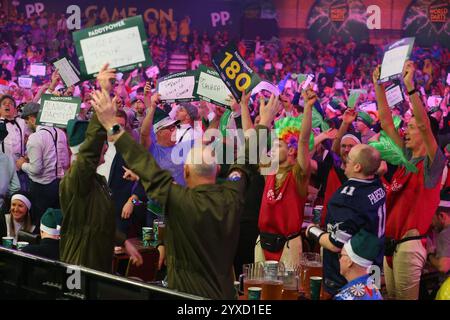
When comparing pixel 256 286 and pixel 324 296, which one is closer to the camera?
pixel 256 286

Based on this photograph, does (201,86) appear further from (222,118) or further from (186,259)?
(186,259)

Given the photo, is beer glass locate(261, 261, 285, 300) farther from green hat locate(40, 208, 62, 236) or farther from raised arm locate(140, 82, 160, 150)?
raised arm locate(140, 82, 160, 150)

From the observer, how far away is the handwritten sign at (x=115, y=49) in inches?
177

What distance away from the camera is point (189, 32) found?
82.6 feet

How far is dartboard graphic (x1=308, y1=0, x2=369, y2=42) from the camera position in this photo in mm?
26328

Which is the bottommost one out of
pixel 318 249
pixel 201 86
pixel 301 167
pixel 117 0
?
pixel 318 249

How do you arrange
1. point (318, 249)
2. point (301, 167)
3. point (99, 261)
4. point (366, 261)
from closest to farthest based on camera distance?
point (366, 261)
point (99, 261)
point (301, 167)
point (318, 249)

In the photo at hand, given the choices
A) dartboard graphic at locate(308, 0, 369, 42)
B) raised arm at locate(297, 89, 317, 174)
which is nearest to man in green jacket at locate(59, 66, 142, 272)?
raised arm at locate(297, 89, 317, 174)

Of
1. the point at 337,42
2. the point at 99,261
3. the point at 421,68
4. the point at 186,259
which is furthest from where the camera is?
the point at 337,42

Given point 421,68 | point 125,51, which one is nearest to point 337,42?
point 421,68

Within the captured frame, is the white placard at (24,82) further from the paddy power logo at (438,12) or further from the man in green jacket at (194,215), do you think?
the paddy power logo at (438,12)

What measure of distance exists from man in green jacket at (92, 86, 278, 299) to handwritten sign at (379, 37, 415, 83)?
2360mm

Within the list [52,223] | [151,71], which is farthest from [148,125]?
[151,71]

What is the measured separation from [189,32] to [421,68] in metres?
7.88
